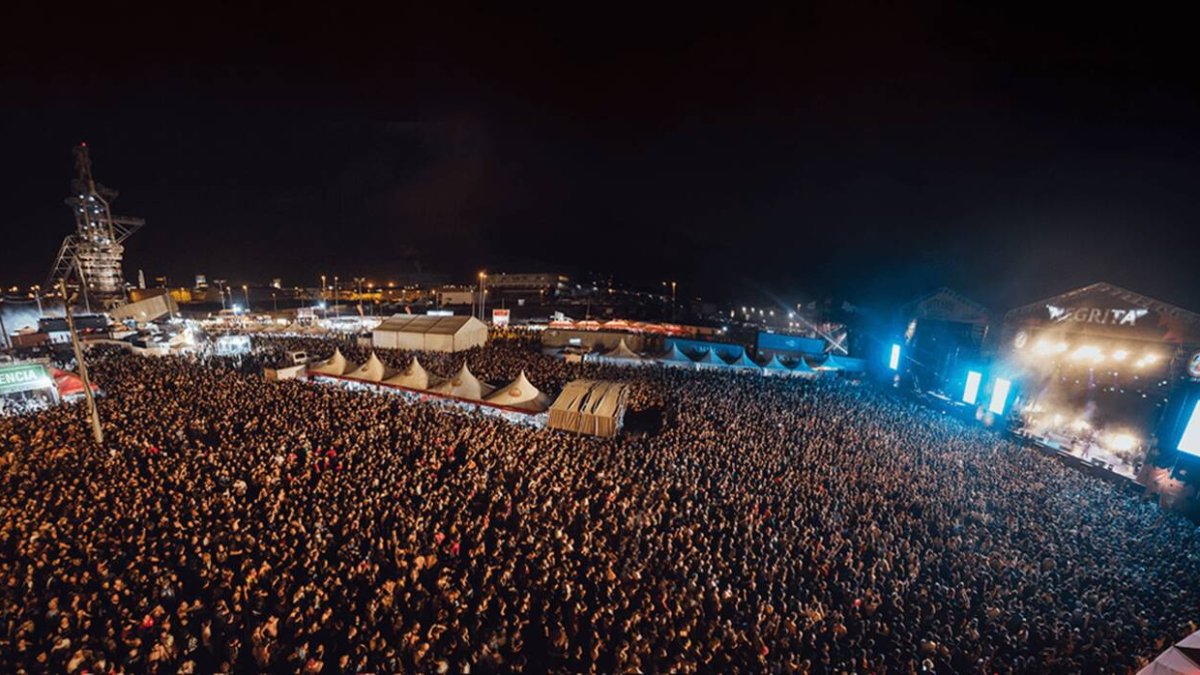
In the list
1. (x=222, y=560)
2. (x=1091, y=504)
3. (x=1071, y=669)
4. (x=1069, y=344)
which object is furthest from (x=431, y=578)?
(x=1069, y=344)

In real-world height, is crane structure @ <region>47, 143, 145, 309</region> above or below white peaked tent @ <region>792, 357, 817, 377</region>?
above

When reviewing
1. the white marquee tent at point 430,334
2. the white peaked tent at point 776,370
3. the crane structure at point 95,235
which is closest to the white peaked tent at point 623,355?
the white peaked tent at point 776,370

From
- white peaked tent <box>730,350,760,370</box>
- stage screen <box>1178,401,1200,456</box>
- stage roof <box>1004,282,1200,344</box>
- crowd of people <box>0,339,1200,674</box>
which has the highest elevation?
stage roof <box>1004,282,1200,344</box>

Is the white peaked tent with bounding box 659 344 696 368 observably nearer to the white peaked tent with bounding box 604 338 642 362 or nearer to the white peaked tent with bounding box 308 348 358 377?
the white peaked tent with bounding box 604 338 642 362

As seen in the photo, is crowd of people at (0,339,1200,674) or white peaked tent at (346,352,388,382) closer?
crowd of people at (0,339,1200,674)

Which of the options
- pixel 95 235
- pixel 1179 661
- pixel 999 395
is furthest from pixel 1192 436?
pixel 95 235

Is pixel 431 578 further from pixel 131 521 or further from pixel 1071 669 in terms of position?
pixel 1071 669

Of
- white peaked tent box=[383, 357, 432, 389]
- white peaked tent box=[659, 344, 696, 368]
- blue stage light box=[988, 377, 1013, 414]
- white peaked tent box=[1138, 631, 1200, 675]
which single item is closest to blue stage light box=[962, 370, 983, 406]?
blue stage light box=[988, 377, 1013, 414]
